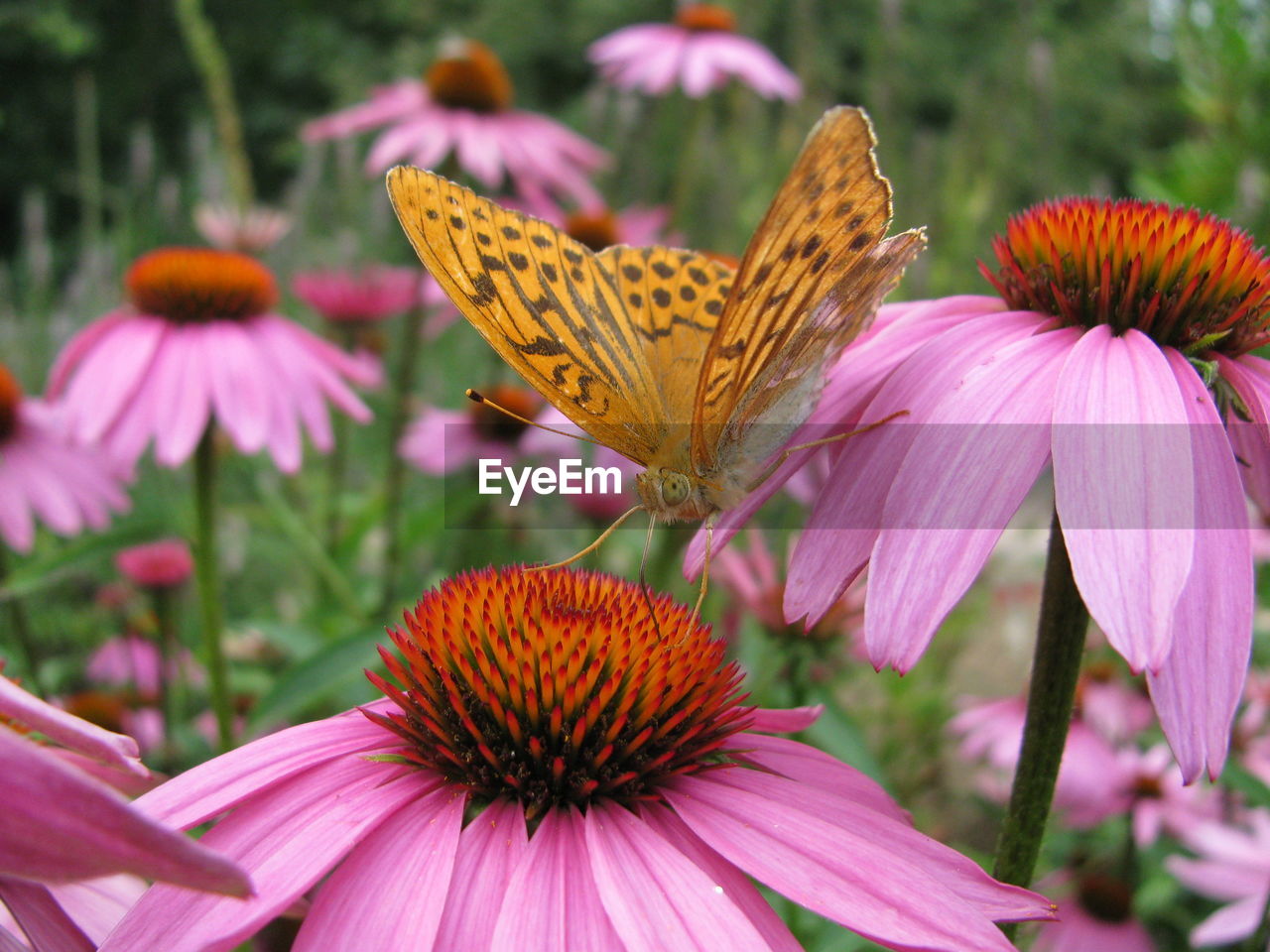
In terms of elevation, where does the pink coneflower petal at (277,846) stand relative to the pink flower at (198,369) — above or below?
below

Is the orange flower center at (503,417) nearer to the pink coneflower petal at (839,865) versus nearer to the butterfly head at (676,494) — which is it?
the butterfly head at (676,494)

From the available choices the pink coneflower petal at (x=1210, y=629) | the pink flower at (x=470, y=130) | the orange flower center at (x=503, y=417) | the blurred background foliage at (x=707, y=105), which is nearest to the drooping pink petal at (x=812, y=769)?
the pink coneflower petal at (x=1210, y=629)

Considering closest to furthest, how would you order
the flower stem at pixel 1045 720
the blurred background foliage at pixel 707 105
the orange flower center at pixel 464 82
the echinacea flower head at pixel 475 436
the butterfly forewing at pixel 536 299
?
the flower stem at pixel 1045 720 → the butterfly forewing at pixel 536 299 → the echinacea flower head at pixel 475 436 → the blurred background foliage at pixel 707 105 → the orange flower center at pixel 464 82

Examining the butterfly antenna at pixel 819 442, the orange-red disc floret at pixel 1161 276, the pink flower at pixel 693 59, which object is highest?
the pink flower at pixel 693 59

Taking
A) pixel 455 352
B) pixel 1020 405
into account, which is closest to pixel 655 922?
pixel 1020 405

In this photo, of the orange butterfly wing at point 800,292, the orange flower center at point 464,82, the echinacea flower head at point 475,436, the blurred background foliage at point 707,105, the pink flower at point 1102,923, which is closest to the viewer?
the orange butterfly wing at point 800,292
